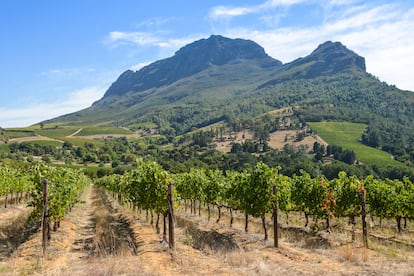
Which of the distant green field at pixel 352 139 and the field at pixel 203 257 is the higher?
the distant green field at pixel 352 139

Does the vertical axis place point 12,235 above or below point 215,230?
above

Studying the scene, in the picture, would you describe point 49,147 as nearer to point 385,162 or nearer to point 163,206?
point 385,162

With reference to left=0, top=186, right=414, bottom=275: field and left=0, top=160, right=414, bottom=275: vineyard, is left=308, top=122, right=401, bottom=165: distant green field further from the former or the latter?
left=0, top=186, right=414, bottom=275: field

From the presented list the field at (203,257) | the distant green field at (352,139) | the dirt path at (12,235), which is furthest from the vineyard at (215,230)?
the distant green field at (352,139)

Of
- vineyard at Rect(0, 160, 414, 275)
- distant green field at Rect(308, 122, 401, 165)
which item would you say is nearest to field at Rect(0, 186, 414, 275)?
vineyard at Rect(0, 160, 414, 275)

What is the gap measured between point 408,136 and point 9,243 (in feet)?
683

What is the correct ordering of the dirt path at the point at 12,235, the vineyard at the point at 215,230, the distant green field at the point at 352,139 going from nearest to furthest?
the vineyard at the point at 215,230, the dirt path at the point at 12,235, the distant green field at the point at 352,139

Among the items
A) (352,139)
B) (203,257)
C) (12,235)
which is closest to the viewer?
(203,257)

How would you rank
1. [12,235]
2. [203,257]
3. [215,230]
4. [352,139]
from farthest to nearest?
[352,139], [215,230], [12,235], [203,257]

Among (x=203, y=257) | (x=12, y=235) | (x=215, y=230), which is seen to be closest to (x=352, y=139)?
(x=215, y=230)

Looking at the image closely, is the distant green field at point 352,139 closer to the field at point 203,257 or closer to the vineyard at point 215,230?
the vineyard at point 215,230

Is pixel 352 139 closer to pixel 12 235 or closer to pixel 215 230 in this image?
pixel 215 230

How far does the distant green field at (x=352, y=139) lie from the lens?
13912 centimetres

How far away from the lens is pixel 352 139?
17200 centimetres
